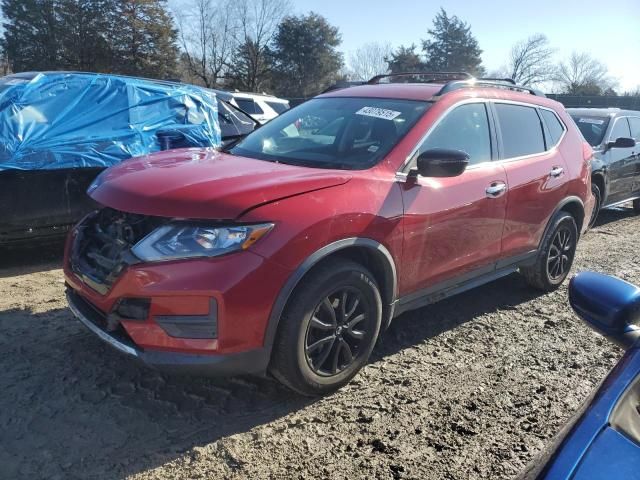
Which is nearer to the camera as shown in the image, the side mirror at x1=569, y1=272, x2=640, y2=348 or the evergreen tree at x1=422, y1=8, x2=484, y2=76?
the side mirror at x1=569, y1=272, x2=640, y2=348

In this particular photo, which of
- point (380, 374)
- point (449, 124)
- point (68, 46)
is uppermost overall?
point (68, 46)

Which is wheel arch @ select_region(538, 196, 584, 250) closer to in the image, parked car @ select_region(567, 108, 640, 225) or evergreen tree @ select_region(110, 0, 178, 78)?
parked car @ select_region(567, 108, 640, 225)

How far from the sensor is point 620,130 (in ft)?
27.6

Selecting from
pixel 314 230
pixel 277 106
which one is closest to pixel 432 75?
pixel 314 230

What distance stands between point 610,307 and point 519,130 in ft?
10.0

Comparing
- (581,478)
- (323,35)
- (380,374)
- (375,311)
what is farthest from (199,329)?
(323,35)

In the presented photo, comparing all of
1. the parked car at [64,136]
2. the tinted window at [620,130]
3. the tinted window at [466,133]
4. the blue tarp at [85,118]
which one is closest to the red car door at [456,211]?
the tinted window at [466,133]

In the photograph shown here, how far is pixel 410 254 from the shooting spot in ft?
11.0

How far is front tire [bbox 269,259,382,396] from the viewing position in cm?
281

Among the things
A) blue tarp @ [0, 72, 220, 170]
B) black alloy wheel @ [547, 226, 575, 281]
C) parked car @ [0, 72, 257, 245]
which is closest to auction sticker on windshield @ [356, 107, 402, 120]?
black alloy wheel @ [547, 226, 575, 281]

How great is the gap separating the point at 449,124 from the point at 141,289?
233cm

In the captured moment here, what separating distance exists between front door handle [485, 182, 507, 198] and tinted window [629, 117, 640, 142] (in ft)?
20.3

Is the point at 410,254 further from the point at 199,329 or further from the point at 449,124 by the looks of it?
the point at 199,329

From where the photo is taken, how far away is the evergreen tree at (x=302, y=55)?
44844mm
